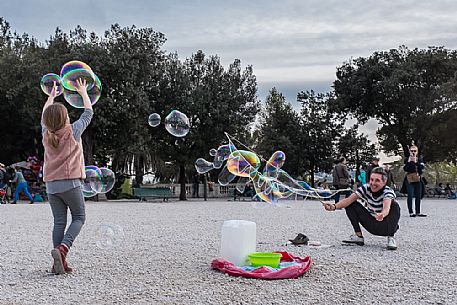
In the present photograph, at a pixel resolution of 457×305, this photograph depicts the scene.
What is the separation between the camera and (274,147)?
34.4 meters

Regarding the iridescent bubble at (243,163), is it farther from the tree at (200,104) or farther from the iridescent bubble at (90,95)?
the tree at (200,104)

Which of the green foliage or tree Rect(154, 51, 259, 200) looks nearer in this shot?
the green foliage

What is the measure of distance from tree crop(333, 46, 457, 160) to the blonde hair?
98.8 ft

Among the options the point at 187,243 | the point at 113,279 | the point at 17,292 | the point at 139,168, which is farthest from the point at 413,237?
the point at 139,168

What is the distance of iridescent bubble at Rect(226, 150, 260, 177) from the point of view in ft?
30.9

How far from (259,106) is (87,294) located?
28.4m

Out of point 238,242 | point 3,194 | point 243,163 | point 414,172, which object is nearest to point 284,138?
point 3,194

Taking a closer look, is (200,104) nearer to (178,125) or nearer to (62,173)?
(178,125)

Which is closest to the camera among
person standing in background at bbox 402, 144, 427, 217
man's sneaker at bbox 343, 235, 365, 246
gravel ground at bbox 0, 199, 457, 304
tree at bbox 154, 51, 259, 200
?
gravel ground at bbox 0, 199, 457, 304

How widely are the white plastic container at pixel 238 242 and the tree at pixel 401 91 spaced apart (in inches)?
1153

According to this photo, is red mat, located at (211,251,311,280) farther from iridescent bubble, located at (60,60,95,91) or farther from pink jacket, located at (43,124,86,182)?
iridescent bubble, located at (60,60,95,91)

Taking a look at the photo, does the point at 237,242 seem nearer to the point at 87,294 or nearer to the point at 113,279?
the point at 113,279

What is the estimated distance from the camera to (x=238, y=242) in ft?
19.4

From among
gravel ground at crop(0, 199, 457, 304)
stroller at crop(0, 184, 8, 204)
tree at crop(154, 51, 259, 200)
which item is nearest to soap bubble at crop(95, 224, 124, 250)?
gravel ground at crop(0, 199, 457, 304)
